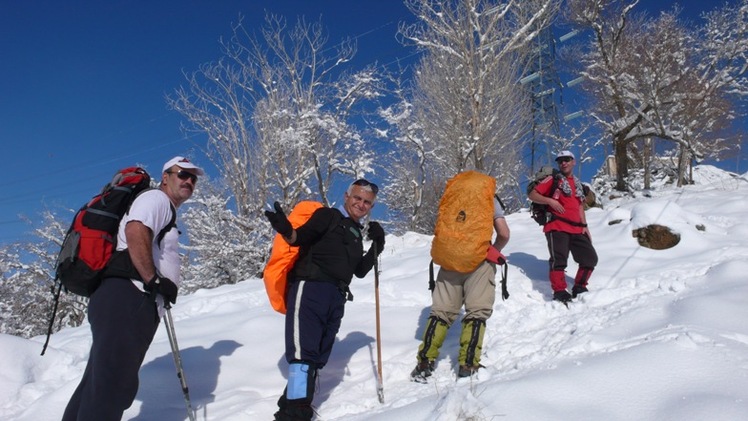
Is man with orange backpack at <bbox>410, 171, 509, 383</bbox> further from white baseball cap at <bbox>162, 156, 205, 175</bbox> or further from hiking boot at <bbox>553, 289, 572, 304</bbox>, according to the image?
white baseball cap at <bbox>162, 156, 205, 175</bbox>

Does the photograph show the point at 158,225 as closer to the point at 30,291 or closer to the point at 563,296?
the point at 563,296

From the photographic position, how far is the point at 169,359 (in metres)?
4.34

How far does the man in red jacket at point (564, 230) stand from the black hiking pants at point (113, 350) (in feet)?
13.9

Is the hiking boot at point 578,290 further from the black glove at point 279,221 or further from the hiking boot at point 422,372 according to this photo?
the black glove at point 279,221

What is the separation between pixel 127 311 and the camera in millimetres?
2766

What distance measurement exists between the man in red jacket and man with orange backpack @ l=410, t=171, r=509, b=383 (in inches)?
58.1

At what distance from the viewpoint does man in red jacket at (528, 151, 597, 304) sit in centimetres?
521

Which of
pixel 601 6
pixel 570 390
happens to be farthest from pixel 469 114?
pixel 570 390

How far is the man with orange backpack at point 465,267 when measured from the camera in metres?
3.75

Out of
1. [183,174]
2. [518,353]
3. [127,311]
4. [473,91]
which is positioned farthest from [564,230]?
[473,91]

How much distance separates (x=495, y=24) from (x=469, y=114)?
3.75 meters

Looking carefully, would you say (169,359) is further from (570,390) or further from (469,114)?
(469,114)

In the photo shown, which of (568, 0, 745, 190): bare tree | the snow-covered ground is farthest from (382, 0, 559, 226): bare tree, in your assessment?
the snow-covered ground

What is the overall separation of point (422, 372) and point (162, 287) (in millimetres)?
2138
